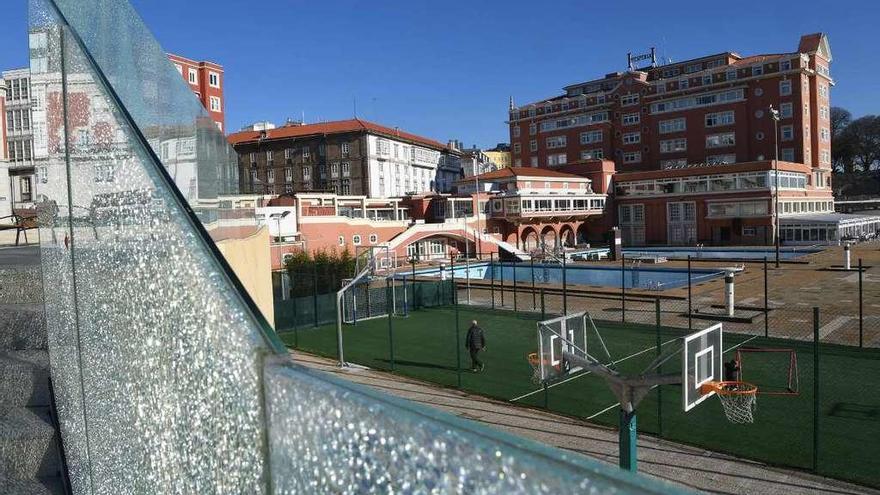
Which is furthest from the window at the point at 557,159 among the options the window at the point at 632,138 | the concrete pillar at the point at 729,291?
the concrete pillar at the point at 729,291

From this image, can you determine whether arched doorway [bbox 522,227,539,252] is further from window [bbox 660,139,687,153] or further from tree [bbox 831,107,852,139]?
tree [bbox 831,107,852,139]

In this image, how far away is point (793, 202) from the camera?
55.1 m

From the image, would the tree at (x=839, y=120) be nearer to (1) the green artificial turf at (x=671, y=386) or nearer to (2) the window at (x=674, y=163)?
(2) the window at (x=674, y=163)

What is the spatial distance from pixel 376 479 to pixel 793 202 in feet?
203

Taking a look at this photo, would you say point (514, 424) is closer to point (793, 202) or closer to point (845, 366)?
point (845, 366)

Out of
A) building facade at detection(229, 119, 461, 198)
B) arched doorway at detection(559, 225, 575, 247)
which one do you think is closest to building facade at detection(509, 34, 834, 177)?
arched doorway at detection(559, 225, 575, 247)

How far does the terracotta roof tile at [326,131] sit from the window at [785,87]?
119 feet

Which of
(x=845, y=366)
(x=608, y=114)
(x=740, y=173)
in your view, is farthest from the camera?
(x=608, y=114)

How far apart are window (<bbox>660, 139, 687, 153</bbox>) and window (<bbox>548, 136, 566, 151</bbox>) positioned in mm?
11243

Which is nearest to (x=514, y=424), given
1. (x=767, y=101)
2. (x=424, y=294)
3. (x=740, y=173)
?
(x=424, y=294)

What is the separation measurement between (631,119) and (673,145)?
5.55 meters

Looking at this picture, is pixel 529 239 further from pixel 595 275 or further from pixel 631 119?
pixel 631 119

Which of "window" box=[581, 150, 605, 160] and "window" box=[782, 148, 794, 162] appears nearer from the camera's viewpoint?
"window" box=[782, 148, 794, 162]

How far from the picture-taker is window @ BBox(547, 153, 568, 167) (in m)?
74.1
